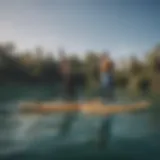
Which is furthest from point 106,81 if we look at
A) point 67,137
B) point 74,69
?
point 67,137

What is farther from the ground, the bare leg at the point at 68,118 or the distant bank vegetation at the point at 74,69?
the distant bank vegetation at the point at 74,69

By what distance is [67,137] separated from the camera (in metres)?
Result: 1.64

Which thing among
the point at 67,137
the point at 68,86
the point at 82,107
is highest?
the point at 68,86

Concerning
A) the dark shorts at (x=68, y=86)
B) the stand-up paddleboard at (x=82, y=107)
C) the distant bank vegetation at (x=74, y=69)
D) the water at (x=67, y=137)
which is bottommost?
the water at (x=67, y=137)

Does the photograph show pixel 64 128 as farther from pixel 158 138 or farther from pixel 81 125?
pixel 158 138

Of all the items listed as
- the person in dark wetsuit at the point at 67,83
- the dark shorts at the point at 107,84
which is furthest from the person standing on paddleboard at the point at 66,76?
the dark shorts at the point at 107,84

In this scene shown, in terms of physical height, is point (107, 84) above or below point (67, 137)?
above

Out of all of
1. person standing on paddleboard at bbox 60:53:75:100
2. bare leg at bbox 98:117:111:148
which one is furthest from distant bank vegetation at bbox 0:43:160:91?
bare leg at bbox 98:117:111:148

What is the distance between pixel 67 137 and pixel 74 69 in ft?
1.11

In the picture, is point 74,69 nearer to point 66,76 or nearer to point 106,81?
point 66,76

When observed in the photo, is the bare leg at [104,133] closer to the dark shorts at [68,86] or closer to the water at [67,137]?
the water at [67,137]

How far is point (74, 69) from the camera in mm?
1689

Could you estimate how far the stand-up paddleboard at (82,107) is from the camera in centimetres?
167

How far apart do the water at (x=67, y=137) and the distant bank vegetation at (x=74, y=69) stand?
7 centimetres
